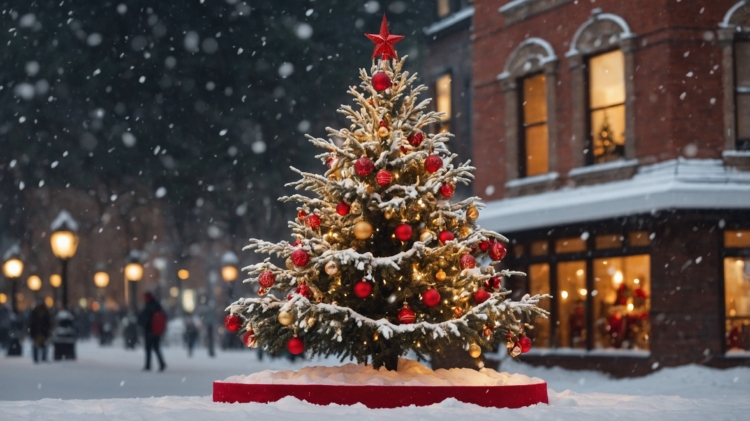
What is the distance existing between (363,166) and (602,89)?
467 inches

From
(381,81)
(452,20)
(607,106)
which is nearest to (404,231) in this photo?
(381,81)

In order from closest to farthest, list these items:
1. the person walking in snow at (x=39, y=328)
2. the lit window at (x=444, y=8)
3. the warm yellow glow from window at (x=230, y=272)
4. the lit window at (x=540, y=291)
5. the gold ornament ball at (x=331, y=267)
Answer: the gold ornament ball at (x=331, y=267) → the lit window at (x=540, y=291) → the person walking in snow at (x=39, y=328) → the lit window at (x=444, y=8) → the warm yellow glow from window at (x=230, y=272)

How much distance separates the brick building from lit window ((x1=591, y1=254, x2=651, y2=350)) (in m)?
0.03

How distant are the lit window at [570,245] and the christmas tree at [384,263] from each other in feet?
35.4

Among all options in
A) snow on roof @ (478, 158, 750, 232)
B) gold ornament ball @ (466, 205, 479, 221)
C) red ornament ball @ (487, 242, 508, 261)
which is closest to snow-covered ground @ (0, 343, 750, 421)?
red ornament ball @ (487, 242, 508, 261)

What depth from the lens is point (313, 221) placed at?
34.7ft

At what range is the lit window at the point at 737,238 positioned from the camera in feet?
63.8

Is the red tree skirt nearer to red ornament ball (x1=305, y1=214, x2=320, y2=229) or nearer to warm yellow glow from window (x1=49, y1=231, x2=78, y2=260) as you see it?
red ornament ball (x1=305, y1=214, x2=320, y2=229)

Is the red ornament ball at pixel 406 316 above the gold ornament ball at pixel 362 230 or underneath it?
underneath

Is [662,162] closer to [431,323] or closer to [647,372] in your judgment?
[647,372]

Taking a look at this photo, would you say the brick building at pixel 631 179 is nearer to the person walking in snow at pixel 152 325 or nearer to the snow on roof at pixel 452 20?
the snow on roof at pixel 452 20

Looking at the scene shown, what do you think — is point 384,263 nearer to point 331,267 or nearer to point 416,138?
point 331,267

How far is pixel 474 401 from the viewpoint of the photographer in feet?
32.2

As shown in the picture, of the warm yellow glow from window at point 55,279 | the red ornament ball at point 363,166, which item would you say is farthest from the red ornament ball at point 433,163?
the warm yellow glow from window at point 55,279
